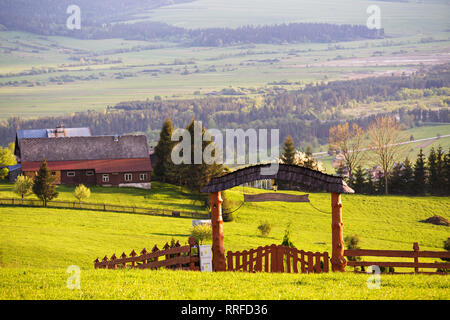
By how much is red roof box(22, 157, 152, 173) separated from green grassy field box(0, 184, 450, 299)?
12.8ft

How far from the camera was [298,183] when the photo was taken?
20.7 m

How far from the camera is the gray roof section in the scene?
248ft

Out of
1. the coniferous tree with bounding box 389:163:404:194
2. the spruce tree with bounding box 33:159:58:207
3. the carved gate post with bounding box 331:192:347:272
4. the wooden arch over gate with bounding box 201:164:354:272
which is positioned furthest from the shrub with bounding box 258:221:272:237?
the coniferous tree with bounding box 389:163:404:194

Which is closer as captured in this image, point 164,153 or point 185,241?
point 185,241

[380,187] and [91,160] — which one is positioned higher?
[91,160]

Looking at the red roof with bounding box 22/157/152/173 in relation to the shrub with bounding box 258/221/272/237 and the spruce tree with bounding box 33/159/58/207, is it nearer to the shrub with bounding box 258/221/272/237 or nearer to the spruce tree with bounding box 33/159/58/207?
the spruce tree with bounding box 33/159/58/207

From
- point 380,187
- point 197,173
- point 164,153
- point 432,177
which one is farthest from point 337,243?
point 380,187

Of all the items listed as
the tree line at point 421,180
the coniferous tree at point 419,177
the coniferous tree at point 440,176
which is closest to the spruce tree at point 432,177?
the tree line at point 421,180

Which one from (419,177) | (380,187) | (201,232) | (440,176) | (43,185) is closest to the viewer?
(201,232)

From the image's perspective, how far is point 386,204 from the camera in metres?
69.6

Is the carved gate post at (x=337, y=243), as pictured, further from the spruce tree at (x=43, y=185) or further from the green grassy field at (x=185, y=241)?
the spruce tree at (x=43, y=185)

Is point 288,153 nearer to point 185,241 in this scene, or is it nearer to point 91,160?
point 91,160

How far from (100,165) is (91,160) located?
4.90ft
